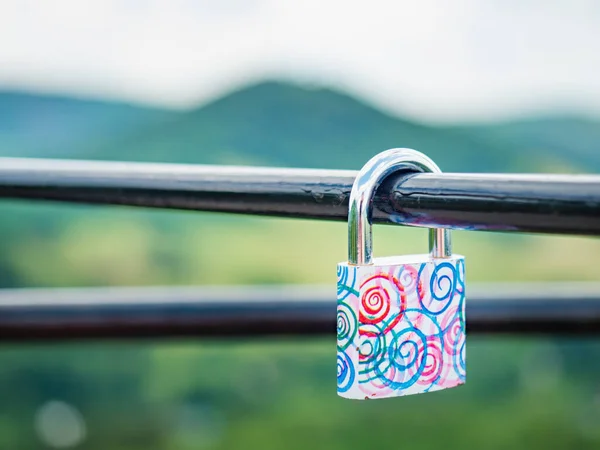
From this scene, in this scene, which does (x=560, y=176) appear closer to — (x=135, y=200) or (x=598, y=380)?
(x=135, y=200)

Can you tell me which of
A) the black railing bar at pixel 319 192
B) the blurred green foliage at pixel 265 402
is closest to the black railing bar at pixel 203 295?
the black railing bar at pixel 319 192

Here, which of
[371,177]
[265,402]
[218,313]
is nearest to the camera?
[371,177]

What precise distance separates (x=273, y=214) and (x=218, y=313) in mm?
597

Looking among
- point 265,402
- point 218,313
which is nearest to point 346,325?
point 218,313

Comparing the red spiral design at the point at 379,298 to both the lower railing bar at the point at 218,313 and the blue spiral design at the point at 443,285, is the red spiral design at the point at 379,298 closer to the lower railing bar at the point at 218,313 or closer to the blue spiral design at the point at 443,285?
the blue spiral design at the point at 443,285

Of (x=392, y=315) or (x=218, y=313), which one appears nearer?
(x=392, y=315)

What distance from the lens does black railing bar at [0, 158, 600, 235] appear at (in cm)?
29

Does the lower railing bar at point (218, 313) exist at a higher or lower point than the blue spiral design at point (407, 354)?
higher

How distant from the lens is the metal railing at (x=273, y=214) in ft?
0.99

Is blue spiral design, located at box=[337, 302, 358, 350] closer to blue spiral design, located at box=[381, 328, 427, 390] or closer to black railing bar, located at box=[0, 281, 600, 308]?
blue spiral design, located at box=[381, 328, 427, 390]

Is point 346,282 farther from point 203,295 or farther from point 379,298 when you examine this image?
point 203,295

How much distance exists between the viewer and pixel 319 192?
42 cm

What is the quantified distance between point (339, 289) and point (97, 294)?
683 millimetres

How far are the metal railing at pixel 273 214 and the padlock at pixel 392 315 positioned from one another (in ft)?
0.05
